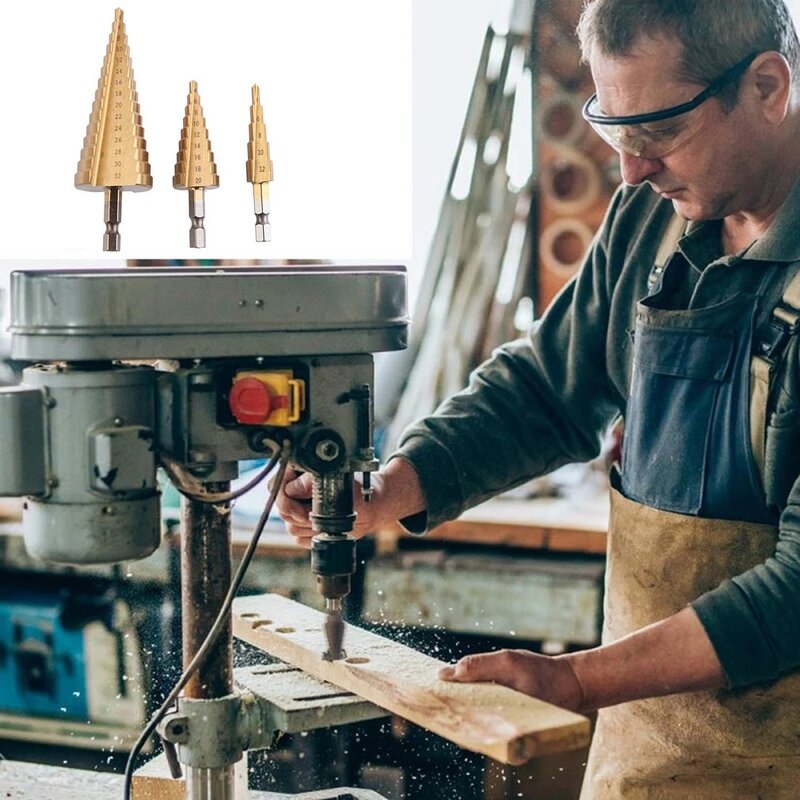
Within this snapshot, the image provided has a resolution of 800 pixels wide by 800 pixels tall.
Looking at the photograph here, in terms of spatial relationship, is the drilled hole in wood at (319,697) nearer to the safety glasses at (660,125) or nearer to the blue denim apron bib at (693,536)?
the blue denim apron bib at (693,536)

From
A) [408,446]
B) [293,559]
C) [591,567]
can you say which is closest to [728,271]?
[408,446]

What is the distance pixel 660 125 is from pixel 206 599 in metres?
0.80

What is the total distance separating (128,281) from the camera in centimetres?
112

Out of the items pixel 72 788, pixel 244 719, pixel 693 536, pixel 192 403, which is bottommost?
pixel 72 788

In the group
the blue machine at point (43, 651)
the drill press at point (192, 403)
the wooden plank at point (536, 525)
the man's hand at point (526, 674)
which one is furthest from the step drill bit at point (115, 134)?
the blue machine at point (43, 651)

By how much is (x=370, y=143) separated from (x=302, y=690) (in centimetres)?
125

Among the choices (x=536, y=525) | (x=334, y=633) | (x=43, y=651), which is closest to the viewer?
(x=334, y=633)

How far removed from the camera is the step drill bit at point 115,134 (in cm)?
137

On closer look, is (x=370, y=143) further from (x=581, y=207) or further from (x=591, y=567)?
(x=591, y=567)

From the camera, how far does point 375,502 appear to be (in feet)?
5.51

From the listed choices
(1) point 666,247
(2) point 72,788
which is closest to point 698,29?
(1) point 666,247

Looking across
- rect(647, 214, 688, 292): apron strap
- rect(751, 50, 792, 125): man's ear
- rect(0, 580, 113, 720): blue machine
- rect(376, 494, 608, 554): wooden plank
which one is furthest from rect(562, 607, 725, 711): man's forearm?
rect(0, 580, 113, 720): blue machine

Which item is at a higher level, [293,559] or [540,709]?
[540,709]

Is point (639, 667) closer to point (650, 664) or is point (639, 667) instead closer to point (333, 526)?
point (650, 664)
